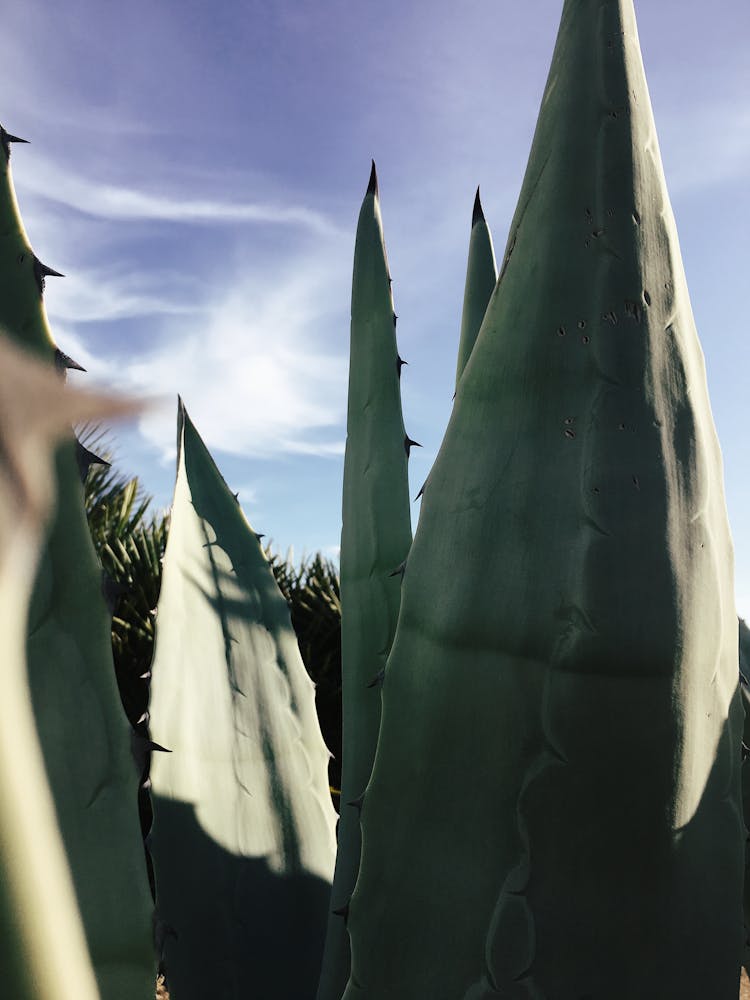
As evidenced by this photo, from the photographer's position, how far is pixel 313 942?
3.29 feet

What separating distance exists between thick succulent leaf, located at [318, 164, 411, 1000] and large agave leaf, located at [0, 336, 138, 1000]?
1.72 feet

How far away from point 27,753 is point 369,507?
0.68m

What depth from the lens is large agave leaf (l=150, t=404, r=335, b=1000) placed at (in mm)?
926

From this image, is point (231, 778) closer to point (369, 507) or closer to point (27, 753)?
point (369, 507)

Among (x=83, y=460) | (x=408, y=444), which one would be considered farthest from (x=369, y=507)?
(x=83, y=460)

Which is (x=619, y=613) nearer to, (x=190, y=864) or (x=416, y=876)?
(x=416, y=876)

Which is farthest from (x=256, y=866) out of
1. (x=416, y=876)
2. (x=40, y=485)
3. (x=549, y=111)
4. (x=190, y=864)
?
(x=549, y=111)

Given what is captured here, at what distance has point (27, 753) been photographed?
0.49 m

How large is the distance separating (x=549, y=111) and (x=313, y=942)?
0.95 meters

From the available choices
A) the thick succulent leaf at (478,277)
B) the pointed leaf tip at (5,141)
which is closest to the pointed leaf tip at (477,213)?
the thick succulent leaf at (478,277)

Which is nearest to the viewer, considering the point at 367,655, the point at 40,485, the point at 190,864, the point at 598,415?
the point at 40,485

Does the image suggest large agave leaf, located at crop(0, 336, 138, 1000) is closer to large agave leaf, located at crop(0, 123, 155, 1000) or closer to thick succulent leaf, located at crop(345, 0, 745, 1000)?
large agave leaf, located at crop(0, 123, 155, 1000)

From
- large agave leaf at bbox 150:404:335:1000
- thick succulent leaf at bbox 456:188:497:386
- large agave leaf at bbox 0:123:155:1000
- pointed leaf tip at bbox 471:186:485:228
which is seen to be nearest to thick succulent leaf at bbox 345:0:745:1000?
large agave leaf at bbox 0:123:155:1000

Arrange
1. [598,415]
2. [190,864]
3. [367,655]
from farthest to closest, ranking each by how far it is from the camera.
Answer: [367,655] → [190,864] → [598,415]
